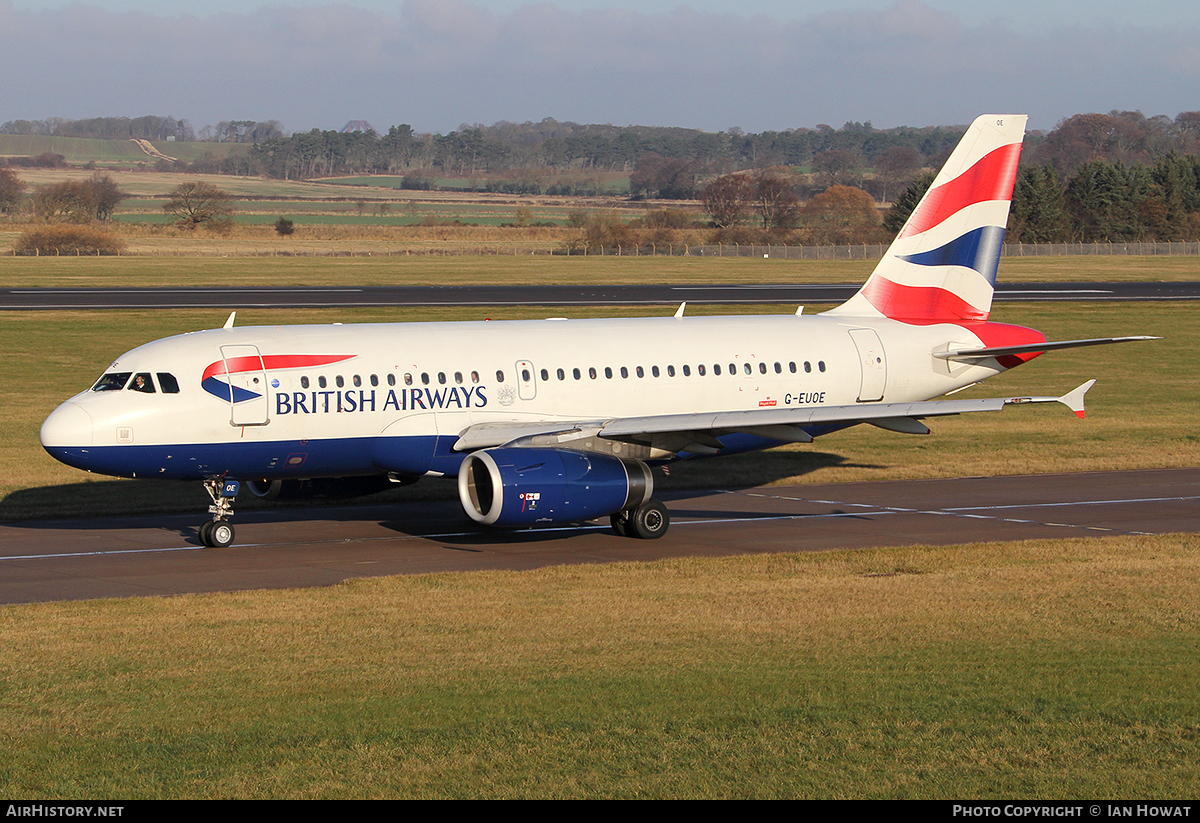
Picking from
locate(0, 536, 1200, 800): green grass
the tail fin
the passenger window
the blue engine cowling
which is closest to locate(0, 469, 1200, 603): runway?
the blue engine cowling

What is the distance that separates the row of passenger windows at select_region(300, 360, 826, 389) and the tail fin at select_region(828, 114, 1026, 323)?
156 inches

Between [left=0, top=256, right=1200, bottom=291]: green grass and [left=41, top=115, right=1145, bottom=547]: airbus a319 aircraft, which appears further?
[left=0, top=256, right=1200, bottom=291]: green grass

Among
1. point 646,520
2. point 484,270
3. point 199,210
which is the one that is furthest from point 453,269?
point 646,520

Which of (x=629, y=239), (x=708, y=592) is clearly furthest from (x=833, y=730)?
(x=629, y=239)

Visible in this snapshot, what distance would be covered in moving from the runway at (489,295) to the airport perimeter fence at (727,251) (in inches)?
1889

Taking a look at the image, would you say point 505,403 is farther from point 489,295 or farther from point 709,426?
point 489,295

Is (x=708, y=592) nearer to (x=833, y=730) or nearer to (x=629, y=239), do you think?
(x=833, y=730)

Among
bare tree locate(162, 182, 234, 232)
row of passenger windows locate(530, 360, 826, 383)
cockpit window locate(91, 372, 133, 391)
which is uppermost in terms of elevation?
bare tree locate(162, 182, 234, 232)

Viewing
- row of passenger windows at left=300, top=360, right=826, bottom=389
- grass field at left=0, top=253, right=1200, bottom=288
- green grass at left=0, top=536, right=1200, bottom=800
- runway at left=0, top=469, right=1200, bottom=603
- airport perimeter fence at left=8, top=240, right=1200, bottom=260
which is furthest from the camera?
airport perimeter fence at left=8, top=240, right=1200, bottom=260

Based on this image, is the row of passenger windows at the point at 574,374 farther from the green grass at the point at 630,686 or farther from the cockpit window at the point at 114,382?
the green grass at the point at 630,686

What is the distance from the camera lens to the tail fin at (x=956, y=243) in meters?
33.5

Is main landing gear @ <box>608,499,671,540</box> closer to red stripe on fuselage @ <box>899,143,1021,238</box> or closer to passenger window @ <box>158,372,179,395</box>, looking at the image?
passenger window @ <box>158,372,179,395</box>

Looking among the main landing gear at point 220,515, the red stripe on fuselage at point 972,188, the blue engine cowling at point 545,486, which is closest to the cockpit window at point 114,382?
the main landing gear at point 220,515

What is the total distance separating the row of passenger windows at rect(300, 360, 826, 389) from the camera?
26609 mm
